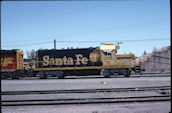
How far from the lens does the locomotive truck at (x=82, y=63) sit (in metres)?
20.2

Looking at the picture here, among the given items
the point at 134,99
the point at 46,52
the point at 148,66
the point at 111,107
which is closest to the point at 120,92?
the point at 134,99

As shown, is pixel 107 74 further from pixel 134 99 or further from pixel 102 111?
pixel 102 111

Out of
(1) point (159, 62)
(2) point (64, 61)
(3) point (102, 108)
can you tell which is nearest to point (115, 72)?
(2) point (64, 61)

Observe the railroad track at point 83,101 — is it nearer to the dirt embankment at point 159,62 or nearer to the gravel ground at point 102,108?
the gravel ground at point 102,108

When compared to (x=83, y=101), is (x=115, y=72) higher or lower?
higher

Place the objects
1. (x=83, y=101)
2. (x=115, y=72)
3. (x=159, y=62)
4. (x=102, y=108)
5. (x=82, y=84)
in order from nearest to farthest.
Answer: (x=102, y=108)
(x=83, y=101)
(x=82, y=84)
(x=115, y=72)
(x=159, y=62)

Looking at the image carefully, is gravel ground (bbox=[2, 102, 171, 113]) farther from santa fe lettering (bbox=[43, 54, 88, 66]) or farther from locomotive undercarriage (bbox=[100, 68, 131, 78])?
santa fe lettering (bbox=[43, 54, 88, 66])

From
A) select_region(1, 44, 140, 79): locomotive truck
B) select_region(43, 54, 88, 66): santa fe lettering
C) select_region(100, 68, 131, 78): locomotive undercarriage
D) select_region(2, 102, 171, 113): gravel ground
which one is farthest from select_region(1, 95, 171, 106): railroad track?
select_region(43, 54, 88, 66): santa fe lettering

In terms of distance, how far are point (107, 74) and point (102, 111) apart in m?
13.5

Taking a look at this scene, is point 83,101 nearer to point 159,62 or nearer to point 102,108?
point 102,108

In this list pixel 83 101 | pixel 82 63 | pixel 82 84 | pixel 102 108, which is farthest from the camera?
pixel 82 63

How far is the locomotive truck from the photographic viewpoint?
20250 mm

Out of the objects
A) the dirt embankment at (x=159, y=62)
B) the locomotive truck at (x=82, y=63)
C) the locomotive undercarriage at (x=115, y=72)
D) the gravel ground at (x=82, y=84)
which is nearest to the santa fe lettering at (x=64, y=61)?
the locomotive truck at (x=82, y=63)

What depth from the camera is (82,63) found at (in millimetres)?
20656
